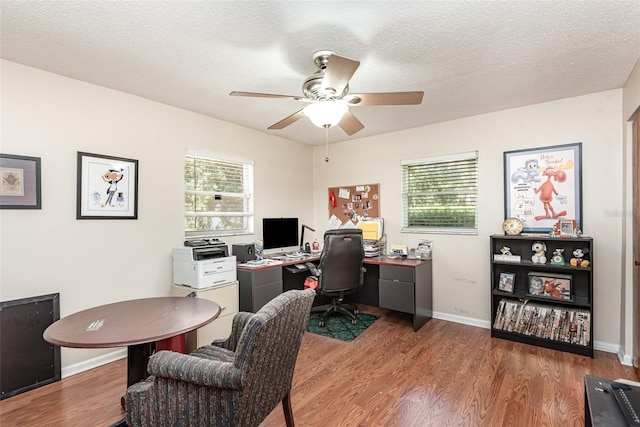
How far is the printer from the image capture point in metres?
2.85

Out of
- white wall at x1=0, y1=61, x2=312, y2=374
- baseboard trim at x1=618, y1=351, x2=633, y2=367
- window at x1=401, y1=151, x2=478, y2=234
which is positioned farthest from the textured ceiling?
baseboard trim at x1=618, y1=351, x2=633, y2=367

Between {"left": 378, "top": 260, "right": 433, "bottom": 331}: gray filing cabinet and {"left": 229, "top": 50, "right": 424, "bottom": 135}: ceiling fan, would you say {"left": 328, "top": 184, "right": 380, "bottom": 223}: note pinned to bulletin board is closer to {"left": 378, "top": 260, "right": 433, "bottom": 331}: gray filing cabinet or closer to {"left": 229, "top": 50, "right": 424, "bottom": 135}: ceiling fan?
{"left": 378, "top": 260, "right": 433, "bottom": 331}: gray filing cabinet

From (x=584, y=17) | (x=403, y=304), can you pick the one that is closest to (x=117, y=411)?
(x=403, y=304)

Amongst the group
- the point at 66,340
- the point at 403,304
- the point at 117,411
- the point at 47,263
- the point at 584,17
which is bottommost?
the point at 117,411

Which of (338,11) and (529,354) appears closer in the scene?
(338,11)

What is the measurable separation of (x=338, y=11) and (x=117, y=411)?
9.67 ft

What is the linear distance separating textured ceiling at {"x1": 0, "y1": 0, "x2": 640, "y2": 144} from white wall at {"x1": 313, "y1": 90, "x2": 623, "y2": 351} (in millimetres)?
331

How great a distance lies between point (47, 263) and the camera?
2.44 metres

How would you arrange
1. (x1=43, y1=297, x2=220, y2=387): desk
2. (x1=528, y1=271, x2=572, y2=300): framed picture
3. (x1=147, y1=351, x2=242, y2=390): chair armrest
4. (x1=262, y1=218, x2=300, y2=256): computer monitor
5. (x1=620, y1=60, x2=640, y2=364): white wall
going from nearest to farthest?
(x1=147, y1=351, x2=242, y2=390): chair armrest, (x1=43, y1=297, x2=220, y2=387): desk, (x1=620, y1=60, x2=640, y2=364): white wall, (x1=528, y1=271, x2=572, y2=300): framed picture, (x1=262, y1=218, x2=300, y2=256): computer monitor

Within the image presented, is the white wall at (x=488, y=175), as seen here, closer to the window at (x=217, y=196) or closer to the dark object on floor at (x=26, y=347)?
the window at (x=217, y=196)

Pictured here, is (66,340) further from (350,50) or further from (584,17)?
(584,17)

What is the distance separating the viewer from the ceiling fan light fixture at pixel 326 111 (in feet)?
6.64

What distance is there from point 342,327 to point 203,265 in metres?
1.77

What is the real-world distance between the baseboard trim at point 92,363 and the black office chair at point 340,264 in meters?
2.05
